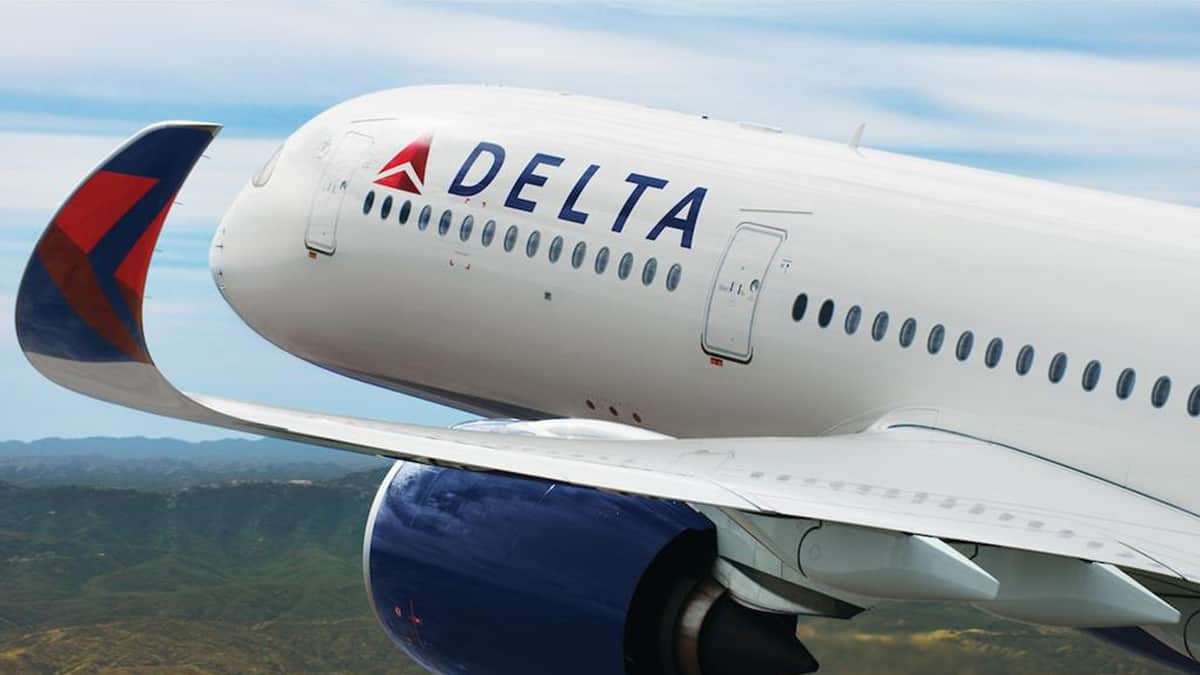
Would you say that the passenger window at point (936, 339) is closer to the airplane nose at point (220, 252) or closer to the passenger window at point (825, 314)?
the passenger window at point (825, 314)

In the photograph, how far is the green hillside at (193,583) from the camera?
183ft

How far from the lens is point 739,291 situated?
57.6 feet

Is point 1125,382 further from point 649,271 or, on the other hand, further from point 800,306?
point 649,271

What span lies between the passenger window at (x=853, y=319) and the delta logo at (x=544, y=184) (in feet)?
6.14

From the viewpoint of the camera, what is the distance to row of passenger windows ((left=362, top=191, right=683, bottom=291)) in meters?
18.2

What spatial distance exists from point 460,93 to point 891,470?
25.9ft

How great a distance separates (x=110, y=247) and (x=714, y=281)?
22.7ft

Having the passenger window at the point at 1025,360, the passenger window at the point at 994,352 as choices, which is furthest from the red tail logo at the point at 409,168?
the passenger window at the point at 1025,360

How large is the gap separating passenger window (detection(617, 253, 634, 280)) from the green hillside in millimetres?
19541

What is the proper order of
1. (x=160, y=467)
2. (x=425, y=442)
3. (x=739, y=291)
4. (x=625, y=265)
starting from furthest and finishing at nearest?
(x=160, y=467)
(x=625, y=265)
(x=739, y=291)
(x=425, y=442)

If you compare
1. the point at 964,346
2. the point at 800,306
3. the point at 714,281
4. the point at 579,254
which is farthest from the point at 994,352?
the point at 579,254

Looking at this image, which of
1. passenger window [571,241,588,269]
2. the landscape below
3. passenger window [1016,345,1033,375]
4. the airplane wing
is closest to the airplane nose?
passenger window [571,241,588,269]

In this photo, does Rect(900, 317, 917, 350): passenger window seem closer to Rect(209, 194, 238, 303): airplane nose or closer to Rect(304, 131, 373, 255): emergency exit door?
Rect(304, 131, 373, 255): emergency exit door

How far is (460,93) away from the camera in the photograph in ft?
69.1
